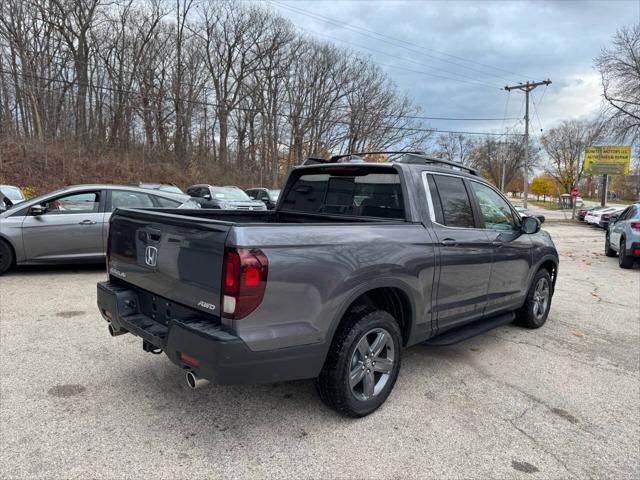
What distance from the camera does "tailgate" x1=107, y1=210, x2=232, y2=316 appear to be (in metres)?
2.44

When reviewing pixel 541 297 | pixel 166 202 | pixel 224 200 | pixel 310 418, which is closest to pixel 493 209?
pixel 541 297

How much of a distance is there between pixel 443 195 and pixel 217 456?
2710 millimetres

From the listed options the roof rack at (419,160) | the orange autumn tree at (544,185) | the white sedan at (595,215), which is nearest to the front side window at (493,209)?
the roof rack at (419,160)

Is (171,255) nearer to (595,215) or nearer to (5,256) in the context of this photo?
(5,256)

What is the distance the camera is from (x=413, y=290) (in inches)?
128

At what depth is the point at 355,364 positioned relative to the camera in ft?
9.80

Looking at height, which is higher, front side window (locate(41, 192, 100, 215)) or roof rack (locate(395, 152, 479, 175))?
roof rack (locate(395, 152, 479, 175))

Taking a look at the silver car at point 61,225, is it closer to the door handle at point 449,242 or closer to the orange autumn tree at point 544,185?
the door handle at point 449,242

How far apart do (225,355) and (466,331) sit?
2.49 meters

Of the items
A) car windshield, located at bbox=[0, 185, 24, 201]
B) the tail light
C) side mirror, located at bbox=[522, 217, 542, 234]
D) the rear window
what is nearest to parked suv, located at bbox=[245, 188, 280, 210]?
car windshield, located at bbox=[0, 185, 24, 201]

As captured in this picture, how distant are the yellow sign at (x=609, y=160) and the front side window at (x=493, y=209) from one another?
3493 centimetres

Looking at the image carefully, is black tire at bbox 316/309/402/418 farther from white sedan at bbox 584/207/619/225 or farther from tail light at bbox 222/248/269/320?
white sedan at bbox 584/207/619/225

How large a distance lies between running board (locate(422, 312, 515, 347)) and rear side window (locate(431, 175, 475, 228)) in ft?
3.19

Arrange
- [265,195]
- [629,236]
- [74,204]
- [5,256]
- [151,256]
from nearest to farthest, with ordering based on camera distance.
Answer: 1. [151,256]
2. [5,256]
3. [74,204]
4. [629,236]
5. [265,195]
